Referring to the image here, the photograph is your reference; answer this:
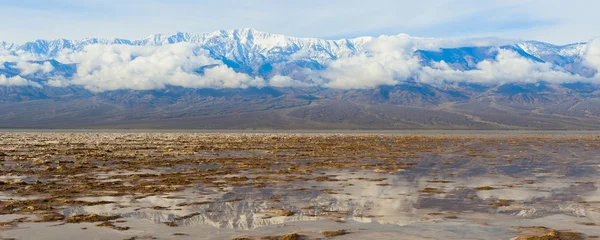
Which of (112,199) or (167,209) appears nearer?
(167,209)

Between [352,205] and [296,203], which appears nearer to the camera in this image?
[352,205]

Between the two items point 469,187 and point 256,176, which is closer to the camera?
point 469,187

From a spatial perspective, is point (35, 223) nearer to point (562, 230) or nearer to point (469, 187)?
point (562, 230)

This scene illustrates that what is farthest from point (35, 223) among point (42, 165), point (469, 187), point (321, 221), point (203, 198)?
point (42, 165)

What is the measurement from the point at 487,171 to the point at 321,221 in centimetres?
2086

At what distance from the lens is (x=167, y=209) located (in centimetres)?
1875

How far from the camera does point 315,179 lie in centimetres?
2903

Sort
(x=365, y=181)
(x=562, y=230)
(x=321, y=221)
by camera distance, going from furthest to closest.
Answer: (x=365, y=181)
(x=321, y=221)
(x=562, y=230)

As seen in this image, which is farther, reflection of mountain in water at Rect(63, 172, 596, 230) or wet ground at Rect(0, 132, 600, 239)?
reflection of mountain in water at Rect(63, 172, 596, 230)

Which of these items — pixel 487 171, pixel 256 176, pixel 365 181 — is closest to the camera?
pixel 365 181

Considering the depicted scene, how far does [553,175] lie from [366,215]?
732 inches

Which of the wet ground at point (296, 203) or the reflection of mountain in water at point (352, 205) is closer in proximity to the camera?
the wet ground at point (296, 203)

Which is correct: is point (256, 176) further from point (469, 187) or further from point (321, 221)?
point (321, 221)

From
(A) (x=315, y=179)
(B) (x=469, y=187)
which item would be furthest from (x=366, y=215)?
(A) (x=315, y=179)
